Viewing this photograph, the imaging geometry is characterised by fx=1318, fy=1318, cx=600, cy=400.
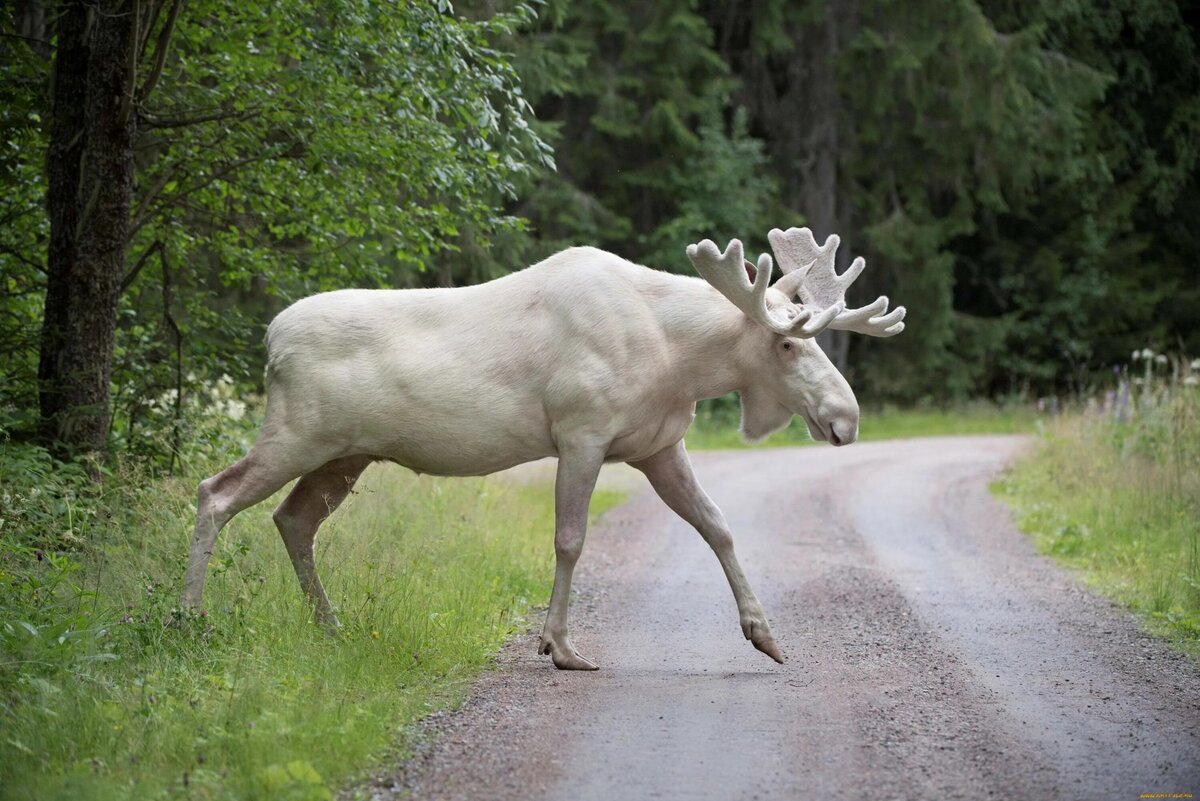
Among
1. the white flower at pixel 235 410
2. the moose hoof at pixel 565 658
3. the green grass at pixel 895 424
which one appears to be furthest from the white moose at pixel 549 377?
the green grass at pixel 895 424

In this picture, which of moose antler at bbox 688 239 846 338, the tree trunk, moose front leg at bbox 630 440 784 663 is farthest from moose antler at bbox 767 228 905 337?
the tree trunk

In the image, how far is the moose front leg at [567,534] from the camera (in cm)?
667

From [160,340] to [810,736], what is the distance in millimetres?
A: 6623

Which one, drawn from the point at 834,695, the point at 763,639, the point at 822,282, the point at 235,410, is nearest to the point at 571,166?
the point at 235,410

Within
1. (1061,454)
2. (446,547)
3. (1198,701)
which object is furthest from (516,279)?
(1061,454)

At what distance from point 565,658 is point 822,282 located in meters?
2.42

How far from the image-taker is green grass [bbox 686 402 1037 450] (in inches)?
924

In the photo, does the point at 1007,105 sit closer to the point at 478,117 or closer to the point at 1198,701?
the point at 478,117

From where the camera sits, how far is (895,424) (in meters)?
26.9

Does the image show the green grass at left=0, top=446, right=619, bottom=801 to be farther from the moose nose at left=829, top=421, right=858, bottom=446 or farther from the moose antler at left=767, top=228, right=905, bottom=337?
the moose antler at left=767, top=228, right=905, bottom=337

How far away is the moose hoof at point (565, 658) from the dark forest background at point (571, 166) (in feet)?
12.1

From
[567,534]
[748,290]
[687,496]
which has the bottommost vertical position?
[567,534]

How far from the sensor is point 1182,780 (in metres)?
4.84

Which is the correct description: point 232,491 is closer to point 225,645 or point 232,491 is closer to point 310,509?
point 310,509
